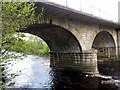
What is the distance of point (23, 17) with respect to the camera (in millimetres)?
5016

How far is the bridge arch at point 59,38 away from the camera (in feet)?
63.8

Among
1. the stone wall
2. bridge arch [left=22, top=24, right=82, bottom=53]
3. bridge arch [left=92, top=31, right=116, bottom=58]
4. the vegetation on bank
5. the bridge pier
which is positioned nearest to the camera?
the vegetation on bank

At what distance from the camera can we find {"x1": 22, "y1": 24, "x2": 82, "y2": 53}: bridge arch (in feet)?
63.8

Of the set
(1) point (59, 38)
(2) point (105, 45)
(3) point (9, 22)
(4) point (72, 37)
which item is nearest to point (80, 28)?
(4) point (72, 37)

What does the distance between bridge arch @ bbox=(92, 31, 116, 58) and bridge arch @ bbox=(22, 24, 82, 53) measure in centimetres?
1123

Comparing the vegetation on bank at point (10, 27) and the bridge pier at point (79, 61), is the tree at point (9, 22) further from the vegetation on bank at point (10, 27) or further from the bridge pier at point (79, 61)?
the bridge pier at point (79, 61)

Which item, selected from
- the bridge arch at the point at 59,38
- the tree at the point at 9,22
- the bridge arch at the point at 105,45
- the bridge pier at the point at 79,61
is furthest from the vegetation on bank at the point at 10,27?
the bridge arch at the point at 105,45

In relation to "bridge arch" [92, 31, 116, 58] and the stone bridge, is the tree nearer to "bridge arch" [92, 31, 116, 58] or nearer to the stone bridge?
the stone bridge

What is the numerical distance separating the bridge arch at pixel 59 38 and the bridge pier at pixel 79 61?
64cm

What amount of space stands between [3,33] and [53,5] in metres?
8.71

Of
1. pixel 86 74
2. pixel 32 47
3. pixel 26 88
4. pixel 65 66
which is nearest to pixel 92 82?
pixel 86 74

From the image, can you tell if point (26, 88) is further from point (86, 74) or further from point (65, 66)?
point (65, 66)

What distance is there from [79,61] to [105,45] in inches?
609

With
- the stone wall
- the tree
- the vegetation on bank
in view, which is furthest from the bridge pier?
the tree
